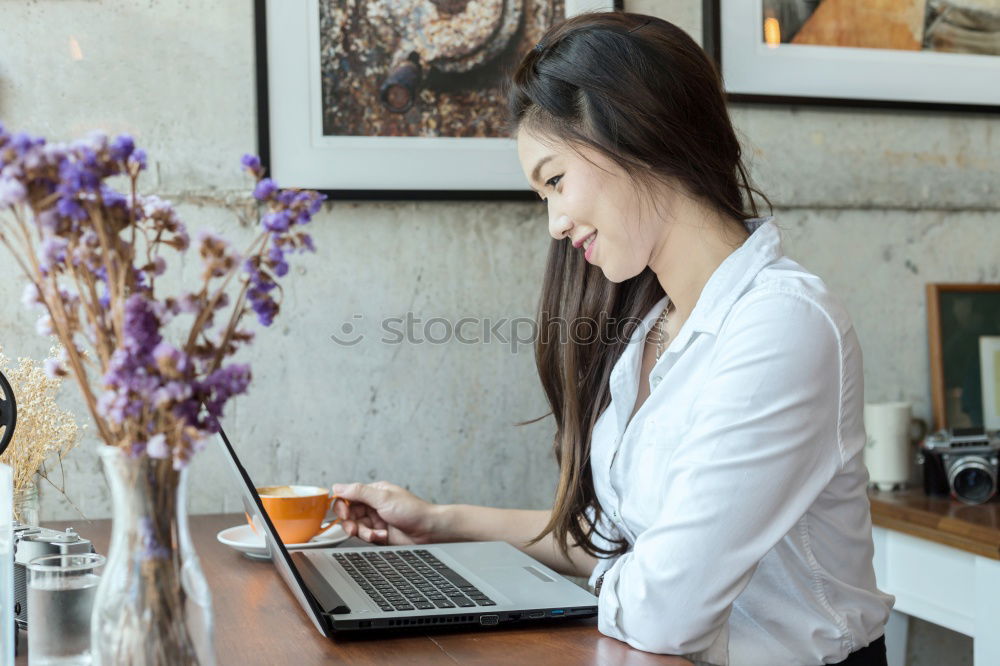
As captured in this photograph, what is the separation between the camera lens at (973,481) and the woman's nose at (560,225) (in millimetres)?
1057

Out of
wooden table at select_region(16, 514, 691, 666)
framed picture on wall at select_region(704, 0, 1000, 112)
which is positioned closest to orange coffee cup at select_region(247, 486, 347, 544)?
wooden table at select_region(16, 514, 691, 666)

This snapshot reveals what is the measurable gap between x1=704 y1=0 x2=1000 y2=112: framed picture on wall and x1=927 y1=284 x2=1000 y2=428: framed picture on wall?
41cm

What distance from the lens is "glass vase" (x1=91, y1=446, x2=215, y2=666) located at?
68 centimetres

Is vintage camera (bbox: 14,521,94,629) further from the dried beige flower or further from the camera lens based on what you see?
the camera lens

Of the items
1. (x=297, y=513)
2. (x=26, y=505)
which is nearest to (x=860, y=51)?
(x=297, y=513)

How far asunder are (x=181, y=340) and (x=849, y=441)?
1156mm

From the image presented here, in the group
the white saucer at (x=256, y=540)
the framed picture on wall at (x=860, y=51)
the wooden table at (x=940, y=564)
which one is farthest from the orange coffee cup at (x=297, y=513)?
the framed picture on wall at (x=860, y=51)

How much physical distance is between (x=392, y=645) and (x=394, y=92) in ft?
3.80

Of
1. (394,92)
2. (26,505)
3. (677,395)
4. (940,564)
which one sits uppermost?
(394,92)

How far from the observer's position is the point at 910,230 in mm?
2172

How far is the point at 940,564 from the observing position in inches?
71.1

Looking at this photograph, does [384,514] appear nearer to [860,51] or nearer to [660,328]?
[660,328]

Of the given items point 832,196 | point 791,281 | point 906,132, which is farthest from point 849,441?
point 906,132

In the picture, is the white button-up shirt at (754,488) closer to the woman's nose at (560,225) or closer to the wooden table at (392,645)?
the wooden table at (392,645)
